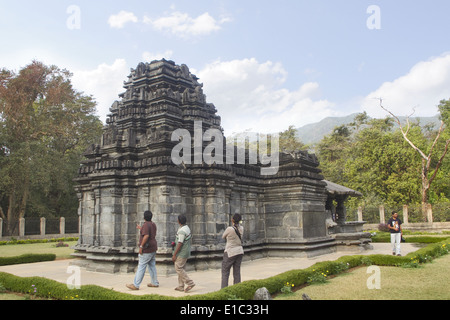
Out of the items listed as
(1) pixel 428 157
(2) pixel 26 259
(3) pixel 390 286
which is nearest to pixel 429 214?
(1) pixel 428 157

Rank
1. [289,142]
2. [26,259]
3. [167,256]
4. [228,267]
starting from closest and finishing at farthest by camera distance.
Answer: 1. [228,267]
2. [167,256]
3. [26,259]
4. [289,142]

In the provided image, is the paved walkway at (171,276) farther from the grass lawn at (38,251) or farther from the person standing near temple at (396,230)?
the grass lawn at (38,251)

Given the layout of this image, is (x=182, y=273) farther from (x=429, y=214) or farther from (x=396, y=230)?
(x=429, y=214)

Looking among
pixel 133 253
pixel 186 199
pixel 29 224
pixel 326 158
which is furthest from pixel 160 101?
pixel 326 158

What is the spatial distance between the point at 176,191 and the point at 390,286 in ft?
18.7

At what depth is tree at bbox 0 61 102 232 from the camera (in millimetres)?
29703

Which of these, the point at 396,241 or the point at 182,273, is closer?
the point at 182,273

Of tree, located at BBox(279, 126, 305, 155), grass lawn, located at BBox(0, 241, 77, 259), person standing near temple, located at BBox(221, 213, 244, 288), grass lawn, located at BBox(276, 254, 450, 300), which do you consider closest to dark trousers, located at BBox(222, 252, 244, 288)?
person standing near temple, located at BBox(221, 213, 244, 288)

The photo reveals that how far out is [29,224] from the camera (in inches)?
1221

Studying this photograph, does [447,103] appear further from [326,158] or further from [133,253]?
[133,253]

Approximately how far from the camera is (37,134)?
31562 mm

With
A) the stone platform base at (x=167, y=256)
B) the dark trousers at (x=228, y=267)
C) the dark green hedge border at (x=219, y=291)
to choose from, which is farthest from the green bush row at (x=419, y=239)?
the dark trousers at (x=228, y=267)
